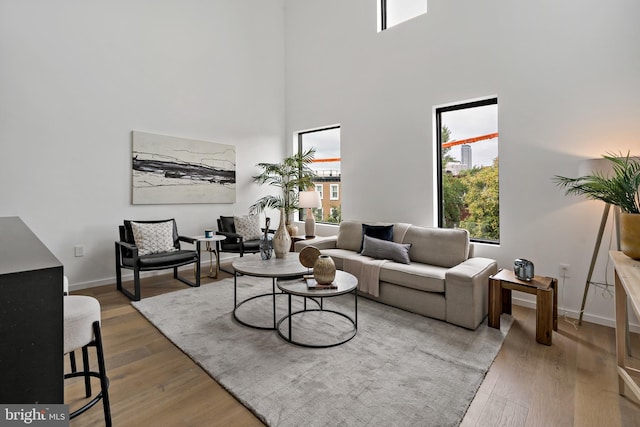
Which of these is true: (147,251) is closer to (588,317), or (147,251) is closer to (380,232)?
(380,232)

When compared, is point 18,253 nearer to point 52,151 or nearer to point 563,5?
point 52,151

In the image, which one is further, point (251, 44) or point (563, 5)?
point (251, 44)

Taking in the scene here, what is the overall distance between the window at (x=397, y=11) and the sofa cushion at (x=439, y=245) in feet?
9.75

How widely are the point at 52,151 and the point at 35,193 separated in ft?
1.68

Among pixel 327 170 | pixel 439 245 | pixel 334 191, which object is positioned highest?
pixel 327 170

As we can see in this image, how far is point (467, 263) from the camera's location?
3.08 meters

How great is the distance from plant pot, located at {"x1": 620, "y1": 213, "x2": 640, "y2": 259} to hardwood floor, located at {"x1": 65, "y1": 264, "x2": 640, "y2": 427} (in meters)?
0.84

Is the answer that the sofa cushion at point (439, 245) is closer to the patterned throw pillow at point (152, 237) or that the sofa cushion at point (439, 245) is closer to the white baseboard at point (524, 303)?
the white baseboard at point (524, 303)

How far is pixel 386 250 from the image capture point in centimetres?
354

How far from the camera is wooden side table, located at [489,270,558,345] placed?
2.44 m

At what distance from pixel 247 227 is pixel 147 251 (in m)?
1.50

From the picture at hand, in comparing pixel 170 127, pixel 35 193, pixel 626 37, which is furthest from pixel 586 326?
pixel 35 193

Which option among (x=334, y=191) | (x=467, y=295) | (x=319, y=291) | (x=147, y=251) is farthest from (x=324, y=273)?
(x=334, y=191)

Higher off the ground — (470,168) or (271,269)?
(470,168)
